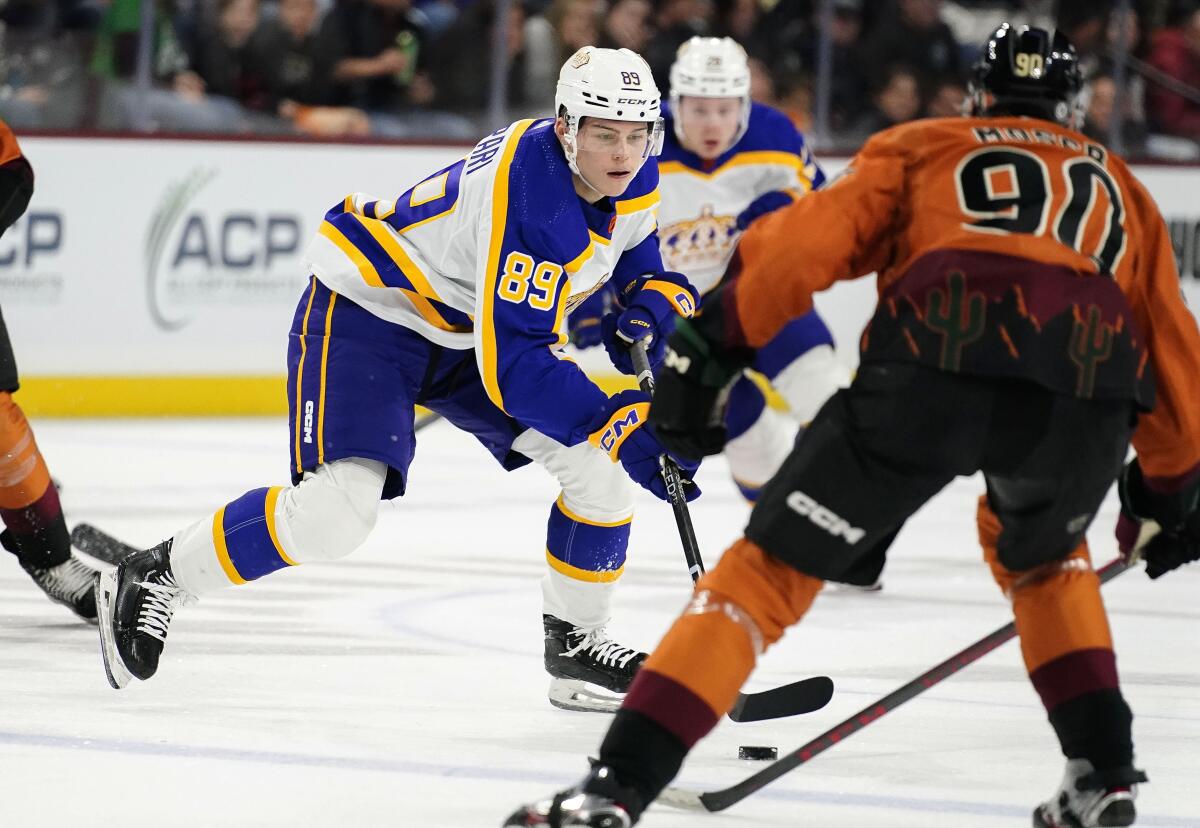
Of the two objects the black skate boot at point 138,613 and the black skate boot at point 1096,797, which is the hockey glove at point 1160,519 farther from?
the black skate boot at point 138,613

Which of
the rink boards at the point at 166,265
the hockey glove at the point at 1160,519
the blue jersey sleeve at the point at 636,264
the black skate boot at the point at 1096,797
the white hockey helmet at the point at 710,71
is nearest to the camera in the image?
the black skate boot at the point at 1096,797

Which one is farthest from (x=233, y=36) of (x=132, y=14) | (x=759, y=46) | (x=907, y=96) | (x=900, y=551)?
(x=900, y=551)

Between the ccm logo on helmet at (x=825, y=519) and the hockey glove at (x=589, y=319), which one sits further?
the hockey glove at (x=589, y=319)

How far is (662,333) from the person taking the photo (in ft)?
11.2

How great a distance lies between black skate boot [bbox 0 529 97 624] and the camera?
3.78 m

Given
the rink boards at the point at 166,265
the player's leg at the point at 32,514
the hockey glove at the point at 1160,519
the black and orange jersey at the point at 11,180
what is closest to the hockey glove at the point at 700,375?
the hockey glove at the point at 1160,519

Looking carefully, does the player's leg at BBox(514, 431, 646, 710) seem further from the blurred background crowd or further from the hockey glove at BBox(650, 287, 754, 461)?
the blurred background crowd

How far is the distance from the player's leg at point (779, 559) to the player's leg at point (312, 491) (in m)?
0.93

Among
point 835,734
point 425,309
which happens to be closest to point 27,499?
point 425,309

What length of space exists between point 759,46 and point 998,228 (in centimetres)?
594

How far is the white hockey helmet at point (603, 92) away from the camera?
3086 mm

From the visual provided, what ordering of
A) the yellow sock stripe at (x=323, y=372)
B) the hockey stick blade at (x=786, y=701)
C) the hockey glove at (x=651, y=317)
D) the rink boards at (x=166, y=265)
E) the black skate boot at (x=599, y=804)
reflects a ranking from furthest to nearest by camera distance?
1. the rink boards at (x=166, y=265)
2. the hockey glove at (x=651, y=317)
3. the yellow sock stripe at (x=323, y=372)
4. the hockey stick blade at (x=786, y=701)
5. the black skate boot at (x=599, y=804)

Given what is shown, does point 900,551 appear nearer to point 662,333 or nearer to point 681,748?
point 662,333

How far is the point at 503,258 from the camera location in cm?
300
